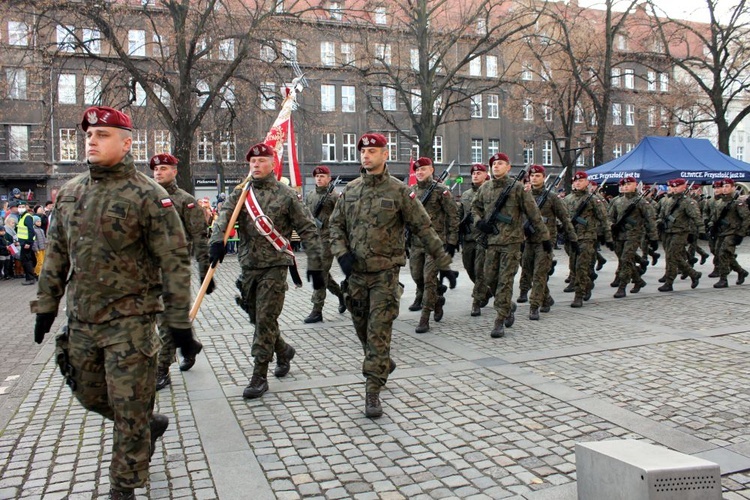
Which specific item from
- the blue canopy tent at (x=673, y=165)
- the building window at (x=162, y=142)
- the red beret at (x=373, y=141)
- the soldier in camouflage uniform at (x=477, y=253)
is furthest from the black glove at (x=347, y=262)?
the building window at (x=162, y=142)

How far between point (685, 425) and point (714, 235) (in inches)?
402

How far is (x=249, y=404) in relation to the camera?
18.5 feet

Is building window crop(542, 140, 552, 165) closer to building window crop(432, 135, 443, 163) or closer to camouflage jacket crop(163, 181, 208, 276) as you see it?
building window crop(432, 135, 443, 163)

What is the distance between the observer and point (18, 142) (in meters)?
42.2

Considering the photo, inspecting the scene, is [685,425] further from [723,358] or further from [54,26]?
[54,26]

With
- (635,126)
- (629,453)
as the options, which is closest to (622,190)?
(629,453)

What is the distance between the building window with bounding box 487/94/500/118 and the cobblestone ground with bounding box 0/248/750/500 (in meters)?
46.3

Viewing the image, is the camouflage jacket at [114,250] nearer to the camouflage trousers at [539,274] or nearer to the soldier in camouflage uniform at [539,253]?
the soldier in camouflage uniform at [539,253]

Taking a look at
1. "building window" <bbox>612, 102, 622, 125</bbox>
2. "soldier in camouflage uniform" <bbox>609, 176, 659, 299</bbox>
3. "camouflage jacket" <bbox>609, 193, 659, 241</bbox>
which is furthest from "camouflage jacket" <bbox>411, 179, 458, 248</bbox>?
"building window" <bbox>612, 102, 622, 125</bbox>

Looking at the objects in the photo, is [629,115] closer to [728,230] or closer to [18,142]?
[18,142]

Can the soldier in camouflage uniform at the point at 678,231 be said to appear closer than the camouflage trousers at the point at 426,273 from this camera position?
No

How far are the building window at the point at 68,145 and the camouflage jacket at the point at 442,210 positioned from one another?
38.7 meters

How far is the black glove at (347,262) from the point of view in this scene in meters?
5.54

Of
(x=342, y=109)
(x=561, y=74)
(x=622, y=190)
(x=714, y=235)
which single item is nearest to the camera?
(x=622, y=190)
